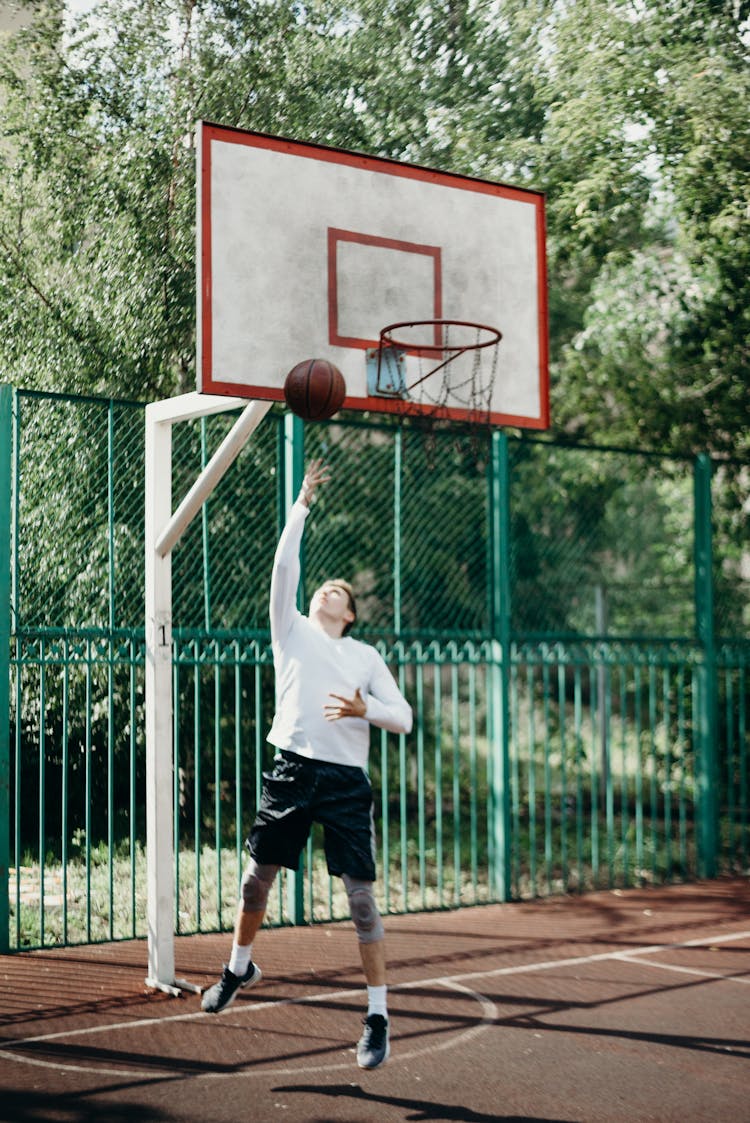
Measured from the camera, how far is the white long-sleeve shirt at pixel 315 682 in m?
5.69

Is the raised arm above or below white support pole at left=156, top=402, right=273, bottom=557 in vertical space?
below

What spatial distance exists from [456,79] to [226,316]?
22.7ft

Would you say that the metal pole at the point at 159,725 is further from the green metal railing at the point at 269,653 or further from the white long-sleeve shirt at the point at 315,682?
the white long-sleeve shirt at the point at 315,682

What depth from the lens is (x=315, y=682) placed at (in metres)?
5.73

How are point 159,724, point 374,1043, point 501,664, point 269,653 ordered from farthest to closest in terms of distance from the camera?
point 501,664 → point 269,653 → point 159,724 → point 374,1043

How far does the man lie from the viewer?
18.5 ft

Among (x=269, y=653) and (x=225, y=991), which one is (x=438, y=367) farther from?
(x=225, y=991)

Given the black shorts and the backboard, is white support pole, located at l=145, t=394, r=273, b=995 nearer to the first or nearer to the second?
the backboard

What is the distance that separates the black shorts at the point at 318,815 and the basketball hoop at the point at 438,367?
8.14 feet

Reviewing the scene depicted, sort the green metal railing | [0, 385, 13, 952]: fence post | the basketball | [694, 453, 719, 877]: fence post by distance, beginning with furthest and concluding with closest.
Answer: [694, 453, 719, 877]: fence post → the green metal railing → [0, 385, 13, 952]: fence post → the basketball

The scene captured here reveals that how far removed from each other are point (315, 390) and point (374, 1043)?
289 centimetres

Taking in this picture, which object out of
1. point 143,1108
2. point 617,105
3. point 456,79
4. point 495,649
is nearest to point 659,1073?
point 143,1108

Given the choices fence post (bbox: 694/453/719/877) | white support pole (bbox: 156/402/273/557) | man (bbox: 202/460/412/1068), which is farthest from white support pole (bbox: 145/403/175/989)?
fence post (bbox: 694/453/719/877)

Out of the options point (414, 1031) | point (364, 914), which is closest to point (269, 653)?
point (414, 1031)
